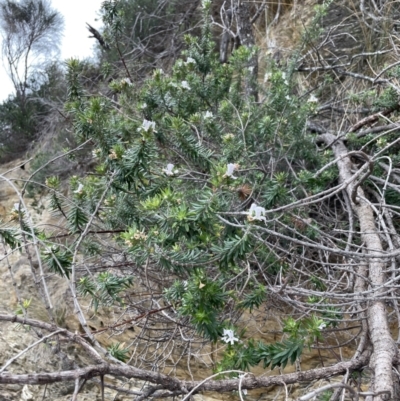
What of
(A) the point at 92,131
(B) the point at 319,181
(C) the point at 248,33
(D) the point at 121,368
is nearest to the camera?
(D) the point at 121,368

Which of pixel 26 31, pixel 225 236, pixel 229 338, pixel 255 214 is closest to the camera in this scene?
pixel 255 214

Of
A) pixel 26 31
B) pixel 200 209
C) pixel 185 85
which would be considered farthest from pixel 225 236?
pixel 26 31

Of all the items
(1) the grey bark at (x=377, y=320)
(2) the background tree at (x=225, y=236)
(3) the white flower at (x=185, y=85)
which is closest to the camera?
(1) the grey bark at (x=377, y=320)

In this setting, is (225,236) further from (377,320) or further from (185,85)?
(185,85)

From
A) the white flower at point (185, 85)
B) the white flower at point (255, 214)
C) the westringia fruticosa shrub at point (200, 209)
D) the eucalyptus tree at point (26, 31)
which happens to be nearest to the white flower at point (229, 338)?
the westringia fruticosa shrub at point (200, 209)

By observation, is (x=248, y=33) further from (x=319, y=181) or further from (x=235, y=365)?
(x=235, y=365)

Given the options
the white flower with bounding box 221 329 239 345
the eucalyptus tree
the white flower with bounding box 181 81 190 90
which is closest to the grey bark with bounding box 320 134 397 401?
the white flower with bounding box 221 329 239 345

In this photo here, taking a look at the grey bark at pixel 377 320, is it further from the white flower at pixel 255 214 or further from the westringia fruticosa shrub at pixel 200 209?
the white flower at pixel 255 214

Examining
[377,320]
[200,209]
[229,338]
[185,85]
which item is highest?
[185,85]

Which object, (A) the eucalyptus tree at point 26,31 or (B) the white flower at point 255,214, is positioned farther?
(A) the eucalyptus tree at point 26,31

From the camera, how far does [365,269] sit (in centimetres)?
193

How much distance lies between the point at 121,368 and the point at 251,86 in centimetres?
243

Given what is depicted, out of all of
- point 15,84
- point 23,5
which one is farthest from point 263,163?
point 23,5

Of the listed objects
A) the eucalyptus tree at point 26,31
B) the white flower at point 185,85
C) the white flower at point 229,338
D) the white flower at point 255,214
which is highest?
the eucalyptus tree at point 26,31
